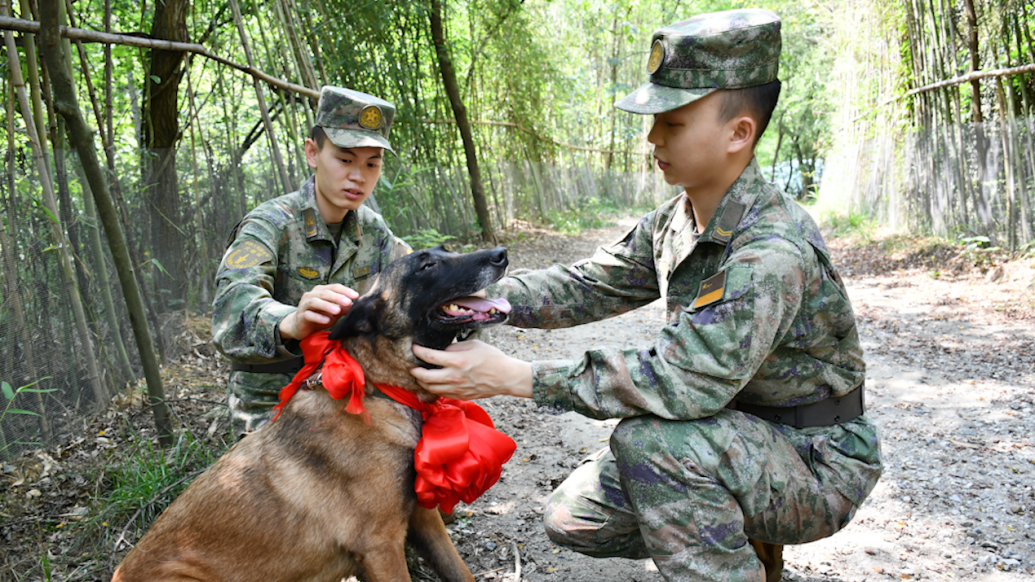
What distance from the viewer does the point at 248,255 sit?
301cm

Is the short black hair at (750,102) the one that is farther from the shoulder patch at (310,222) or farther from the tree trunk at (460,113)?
the tree trunk at (460,113)

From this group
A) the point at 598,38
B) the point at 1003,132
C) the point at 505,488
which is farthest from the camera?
the point at 598,38

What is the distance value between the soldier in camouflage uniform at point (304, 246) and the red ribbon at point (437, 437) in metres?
0.36

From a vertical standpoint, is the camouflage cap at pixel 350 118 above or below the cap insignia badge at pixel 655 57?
above

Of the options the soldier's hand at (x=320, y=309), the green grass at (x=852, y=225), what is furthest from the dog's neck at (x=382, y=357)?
the green grass at (x=852, y=225)

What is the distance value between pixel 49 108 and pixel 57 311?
1.28 metres

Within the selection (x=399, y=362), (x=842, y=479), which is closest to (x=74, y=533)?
(x=399, y=362)

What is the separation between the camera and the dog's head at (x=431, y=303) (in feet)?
7.64

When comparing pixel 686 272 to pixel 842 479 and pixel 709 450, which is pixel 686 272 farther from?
pixel 842 479

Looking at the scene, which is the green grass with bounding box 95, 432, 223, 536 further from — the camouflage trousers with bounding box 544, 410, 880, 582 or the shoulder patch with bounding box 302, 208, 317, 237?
the camouflage trousers with bounding box 544, 410, 880, 582

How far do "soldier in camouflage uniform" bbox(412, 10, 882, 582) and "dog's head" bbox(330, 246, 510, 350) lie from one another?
0.37 ft

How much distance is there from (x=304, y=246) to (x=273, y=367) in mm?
686

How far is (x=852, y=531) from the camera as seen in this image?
117 inches

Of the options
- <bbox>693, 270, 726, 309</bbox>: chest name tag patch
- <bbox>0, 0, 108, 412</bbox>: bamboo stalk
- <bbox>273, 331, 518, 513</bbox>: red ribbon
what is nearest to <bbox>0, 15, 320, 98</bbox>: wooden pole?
<bbox>0, 0, 108, 412</bbox>: bamboo stalk
